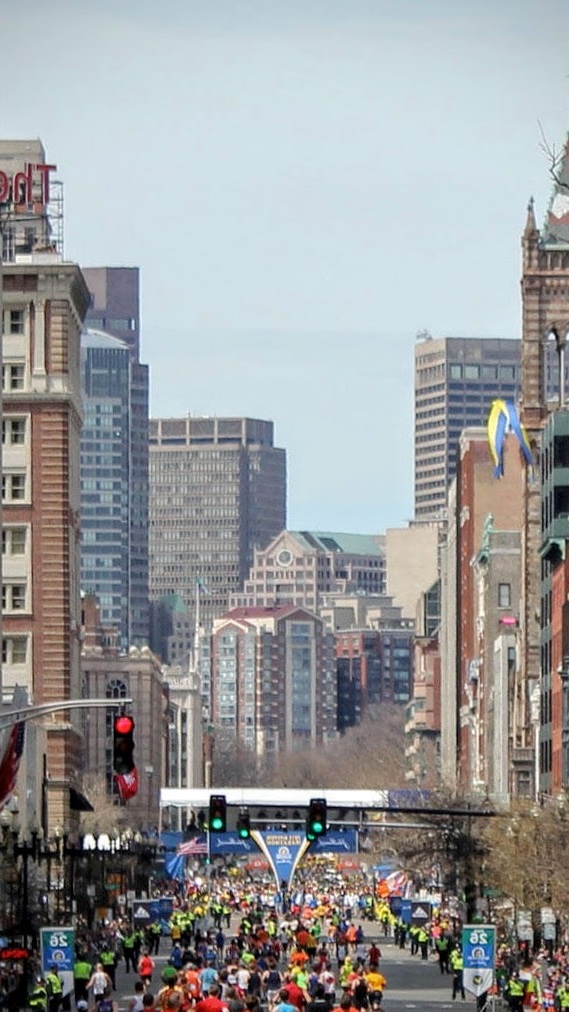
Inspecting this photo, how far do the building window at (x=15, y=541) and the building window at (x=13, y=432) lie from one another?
153 inches

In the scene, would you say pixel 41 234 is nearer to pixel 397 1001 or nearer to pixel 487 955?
pixel 397 1001

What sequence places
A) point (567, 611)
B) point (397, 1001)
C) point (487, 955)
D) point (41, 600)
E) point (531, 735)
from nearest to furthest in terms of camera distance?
point (487, 955) < point (397, 1001) < point (567, 611) < point (41, 600) < point (531, 735)

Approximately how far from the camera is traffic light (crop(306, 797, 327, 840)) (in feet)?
340

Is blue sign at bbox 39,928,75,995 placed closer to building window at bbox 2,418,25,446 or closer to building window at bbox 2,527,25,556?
building window at bbox 2,418,25,446

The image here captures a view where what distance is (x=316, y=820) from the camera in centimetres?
10412

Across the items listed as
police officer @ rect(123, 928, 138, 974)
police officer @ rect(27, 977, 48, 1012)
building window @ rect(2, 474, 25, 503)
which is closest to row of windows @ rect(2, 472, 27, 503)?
building window @ rect(2, 474, 25, 503)

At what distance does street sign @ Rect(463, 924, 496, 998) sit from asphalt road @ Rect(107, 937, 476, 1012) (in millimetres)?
7643

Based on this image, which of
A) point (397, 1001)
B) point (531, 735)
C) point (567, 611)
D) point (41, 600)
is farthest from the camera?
point (531, 735)

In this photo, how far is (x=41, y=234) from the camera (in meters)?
184

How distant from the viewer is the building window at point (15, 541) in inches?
6417

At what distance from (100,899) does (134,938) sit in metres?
37.7

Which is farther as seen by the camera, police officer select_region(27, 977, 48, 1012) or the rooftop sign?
the rooftop sign

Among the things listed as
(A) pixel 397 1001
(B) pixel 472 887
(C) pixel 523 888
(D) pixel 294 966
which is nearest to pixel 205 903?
(B) pixel 472 887

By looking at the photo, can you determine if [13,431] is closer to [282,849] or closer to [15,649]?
[15,649]
